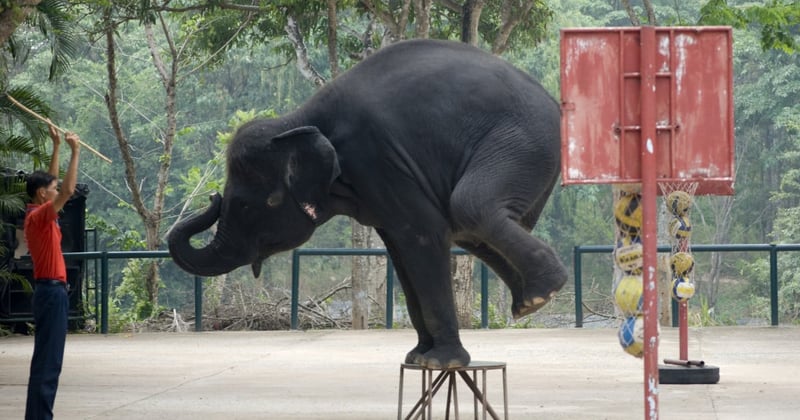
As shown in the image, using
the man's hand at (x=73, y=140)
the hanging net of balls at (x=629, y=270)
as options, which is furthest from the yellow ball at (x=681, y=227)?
the man's hand at (x=73, y=140)

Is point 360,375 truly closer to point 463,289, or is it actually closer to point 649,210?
point 649,210

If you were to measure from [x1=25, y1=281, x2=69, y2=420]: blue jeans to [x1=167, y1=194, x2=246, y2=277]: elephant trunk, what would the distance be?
1.68m

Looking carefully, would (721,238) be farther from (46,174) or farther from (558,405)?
(46,174)

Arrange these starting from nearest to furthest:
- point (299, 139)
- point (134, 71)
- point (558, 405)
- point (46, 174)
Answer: point (46, 174), point (299, 139), point (558, 405), point (134, 71)

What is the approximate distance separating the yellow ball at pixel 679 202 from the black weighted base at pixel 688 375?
122 centimetres

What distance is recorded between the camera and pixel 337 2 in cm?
1894

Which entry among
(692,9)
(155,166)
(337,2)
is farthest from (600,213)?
(337,2)

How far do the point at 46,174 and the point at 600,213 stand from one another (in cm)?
3381

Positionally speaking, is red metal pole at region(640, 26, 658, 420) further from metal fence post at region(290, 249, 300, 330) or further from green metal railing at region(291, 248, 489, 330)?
metal fence post at region(290, 249, 300, 330)

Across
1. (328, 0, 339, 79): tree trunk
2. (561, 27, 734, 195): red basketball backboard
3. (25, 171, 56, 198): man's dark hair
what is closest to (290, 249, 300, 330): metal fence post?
(328, 0, 339, 79): tree trunk

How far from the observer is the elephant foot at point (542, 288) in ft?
24.5

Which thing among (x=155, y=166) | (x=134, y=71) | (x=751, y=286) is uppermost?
(x=134, y=71)

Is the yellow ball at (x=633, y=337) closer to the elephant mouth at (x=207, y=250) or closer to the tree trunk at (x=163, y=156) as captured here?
the elephant mouth at (x=207, y=250)

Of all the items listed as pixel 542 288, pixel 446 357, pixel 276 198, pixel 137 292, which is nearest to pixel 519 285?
pixel 446 357
